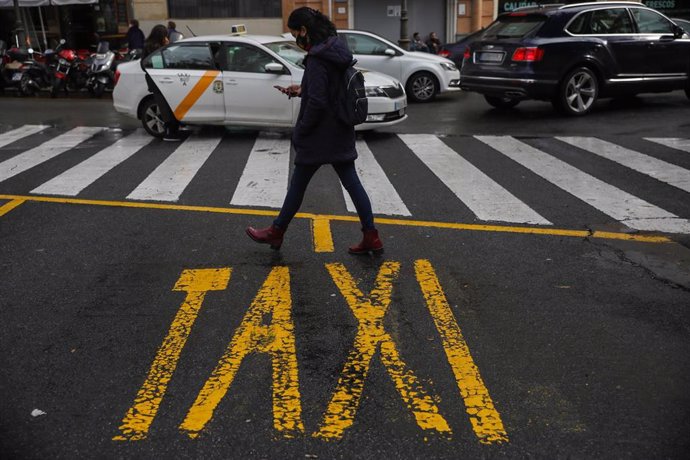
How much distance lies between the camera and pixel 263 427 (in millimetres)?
3443

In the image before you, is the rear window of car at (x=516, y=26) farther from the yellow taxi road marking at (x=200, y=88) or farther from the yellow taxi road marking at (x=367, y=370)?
the yellow taxi road marking at (x=367, y=370)

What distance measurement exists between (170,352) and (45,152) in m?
7.41

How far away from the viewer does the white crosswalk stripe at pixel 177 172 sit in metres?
8.05

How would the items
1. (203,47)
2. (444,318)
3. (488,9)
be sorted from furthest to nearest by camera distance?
(488,9) < (203,47) < (444,318)

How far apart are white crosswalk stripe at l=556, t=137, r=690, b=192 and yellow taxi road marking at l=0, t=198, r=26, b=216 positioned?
22.3ft

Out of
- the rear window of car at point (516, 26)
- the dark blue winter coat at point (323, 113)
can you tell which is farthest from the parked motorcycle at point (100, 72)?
the dark blue winter coat at point (323, 113)

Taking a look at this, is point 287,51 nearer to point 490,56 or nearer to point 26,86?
point 490,56

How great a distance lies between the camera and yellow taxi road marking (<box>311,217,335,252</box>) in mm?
6098

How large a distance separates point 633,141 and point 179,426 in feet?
28.9

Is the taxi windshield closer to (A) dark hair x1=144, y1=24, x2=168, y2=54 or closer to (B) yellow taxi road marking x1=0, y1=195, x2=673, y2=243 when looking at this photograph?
(A) dark hair x1=144, y1=24, x2=168, y2=54

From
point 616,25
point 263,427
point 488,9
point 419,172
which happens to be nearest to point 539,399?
point 263,427

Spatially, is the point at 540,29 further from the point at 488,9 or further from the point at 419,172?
the point at 488,9

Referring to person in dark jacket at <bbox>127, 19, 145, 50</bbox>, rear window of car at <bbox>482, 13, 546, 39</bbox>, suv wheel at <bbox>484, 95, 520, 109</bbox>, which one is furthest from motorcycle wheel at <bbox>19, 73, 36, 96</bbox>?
rear window of car at <bbox>482, 13, 546, 39</bbox>

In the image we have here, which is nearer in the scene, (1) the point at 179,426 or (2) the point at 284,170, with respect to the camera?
(1) the point at 179,426
